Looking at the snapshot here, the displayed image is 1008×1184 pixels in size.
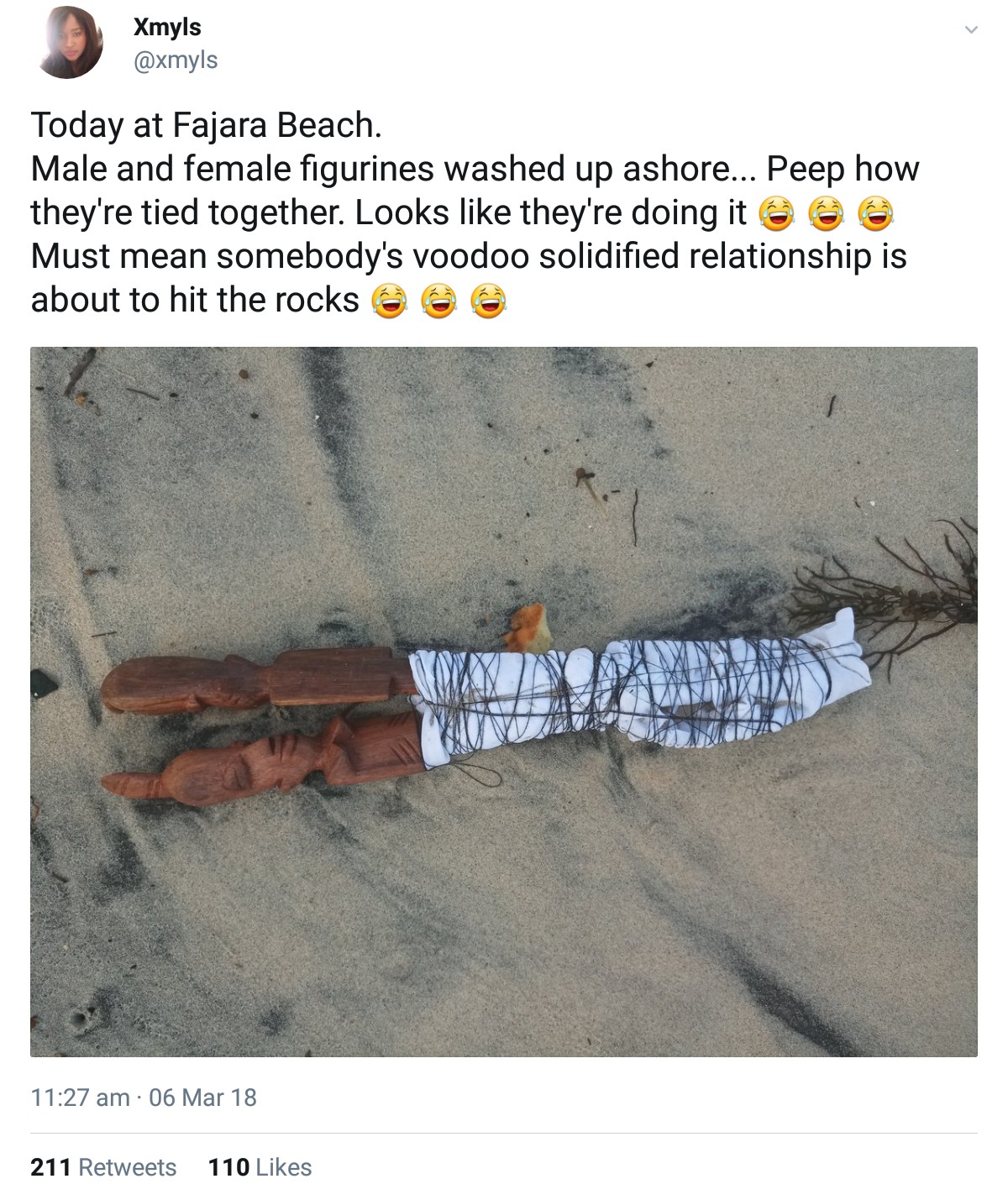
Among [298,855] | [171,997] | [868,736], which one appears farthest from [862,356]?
[171,997]

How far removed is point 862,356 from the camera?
8.92ft

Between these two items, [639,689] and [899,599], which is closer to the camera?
[639,689]

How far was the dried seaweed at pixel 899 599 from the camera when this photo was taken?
2.72 metres
